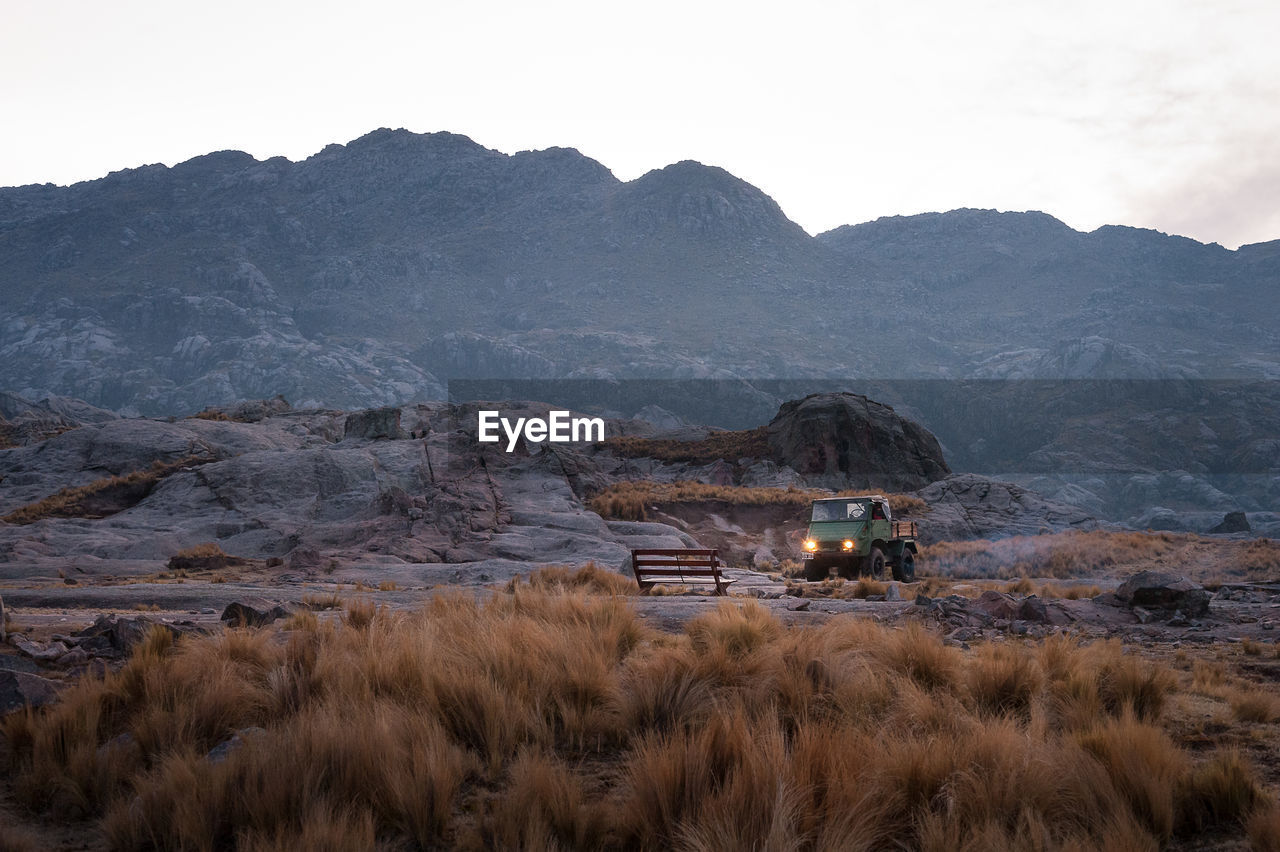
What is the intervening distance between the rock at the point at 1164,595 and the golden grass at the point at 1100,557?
16108 mm

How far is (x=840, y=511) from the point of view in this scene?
1022 inches

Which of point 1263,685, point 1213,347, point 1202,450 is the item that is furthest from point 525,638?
point 1213,347

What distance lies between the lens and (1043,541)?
3872 centimetres

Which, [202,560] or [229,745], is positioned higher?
[229,745]

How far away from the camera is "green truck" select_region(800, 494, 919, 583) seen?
24.7 m

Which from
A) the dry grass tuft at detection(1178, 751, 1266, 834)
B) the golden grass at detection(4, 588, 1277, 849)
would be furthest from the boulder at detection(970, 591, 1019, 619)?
the dry grass tuft at detection(1178, 751, 1266, 834)

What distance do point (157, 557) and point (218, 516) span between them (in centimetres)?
482

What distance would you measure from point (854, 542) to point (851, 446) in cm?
4563

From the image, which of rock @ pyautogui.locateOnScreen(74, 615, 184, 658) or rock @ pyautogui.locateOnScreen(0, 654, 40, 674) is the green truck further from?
rock @ pyautogui.locateOnScreen(0, 654, 40, 674)

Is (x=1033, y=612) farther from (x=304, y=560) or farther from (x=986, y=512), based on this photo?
(x=986, y=512)

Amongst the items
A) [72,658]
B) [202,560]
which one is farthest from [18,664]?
[202,560]

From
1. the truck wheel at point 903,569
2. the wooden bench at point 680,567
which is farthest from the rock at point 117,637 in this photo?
the truck wheel at point 903,569

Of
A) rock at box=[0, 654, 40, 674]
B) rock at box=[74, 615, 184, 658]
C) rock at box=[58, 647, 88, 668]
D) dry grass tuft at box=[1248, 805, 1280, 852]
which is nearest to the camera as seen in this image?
dry grass tuft at box=[1248, 805, 1280, 852]

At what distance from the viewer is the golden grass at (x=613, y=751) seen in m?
4.60
